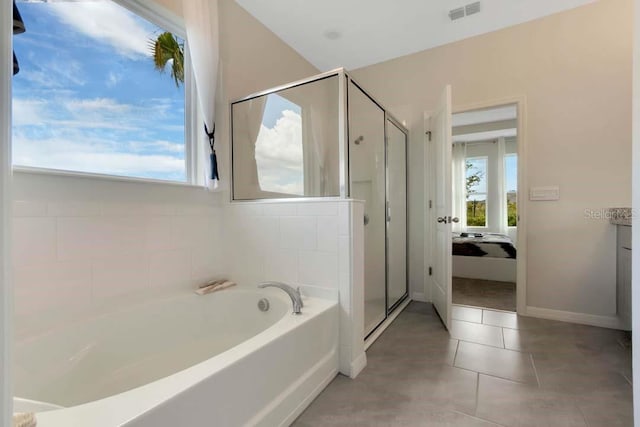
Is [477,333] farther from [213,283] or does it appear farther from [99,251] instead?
[99,251]

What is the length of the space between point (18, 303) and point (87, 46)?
1.27 m

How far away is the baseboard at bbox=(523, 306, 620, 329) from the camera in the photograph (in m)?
2.29

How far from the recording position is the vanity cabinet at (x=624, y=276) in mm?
2053

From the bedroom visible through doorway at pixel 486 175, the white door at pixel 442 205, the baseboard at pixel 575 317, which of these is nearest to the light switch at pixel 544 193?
the white door at pixel 442 205

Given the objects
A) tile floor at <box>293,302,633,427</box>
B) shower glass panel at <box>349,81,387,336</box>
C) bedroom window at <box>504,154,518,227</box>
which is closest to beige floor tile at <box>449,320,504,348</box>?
tile floor at <box>293,302,633,427</box>

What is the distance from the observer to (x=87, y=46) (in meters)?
1.51

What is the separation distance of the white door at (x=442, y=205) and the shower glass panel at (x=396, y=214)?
0.93 ft

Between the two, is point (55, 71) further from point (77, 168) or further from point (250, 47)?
point (250, 47)

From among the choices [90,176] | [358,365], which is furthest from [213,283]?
[358,365]

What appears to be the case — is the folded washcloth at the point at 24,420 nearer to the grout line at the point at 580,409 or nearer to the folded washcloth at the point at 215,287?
the folded washcloth at the point at 215,287

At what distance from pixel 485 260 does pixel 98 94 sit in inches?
164

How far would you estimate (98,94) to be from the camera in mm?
1537

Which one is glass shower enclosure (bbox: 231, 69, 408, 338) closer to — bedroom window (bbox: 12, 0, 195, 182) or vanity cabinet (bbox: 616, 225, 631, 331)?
bedroom window (bbox: 12, 0, 195, 182)

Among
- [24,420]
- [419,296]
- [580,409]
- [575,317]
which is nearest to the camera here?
[24,420]
